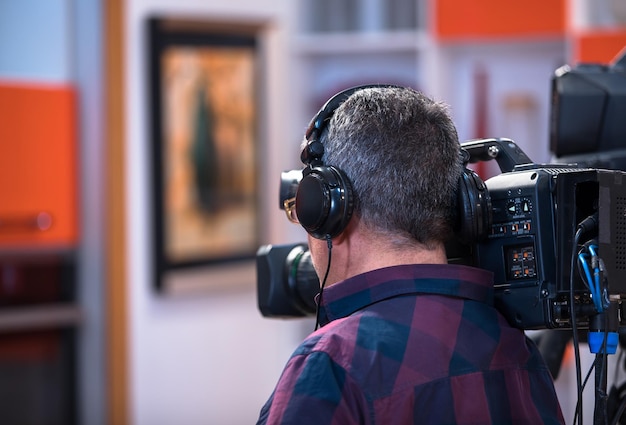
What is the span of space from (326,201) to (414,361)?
23 centimetres

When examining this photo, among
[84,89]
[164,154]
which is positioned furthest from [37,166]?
[164,154]

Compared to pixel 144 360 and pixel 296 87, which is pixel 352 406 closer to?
pixel 144 360

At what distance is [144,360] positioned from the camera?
11.7 ft

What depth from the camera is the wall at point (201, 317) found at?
356 cm

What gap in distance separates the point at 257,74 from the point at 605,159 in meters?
2.49

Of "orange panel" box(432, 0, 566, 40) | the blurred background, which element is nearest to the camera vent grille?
the blurred background

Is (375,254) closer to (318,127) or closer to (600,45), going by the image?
(318,127)

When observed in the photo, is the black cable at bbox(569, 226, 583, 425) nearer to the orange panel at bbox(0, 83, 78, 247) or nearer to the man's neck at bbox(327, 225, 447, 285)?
the man's neck at bbox(327, 225, 447, 285)

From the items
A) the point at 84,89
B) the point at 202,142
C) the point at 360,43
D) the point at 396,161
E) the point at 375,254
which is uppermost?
the point at 360,43

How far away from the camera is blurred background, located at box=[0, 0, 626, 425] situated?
11.4 ft

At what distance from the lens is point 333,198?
1.12 metres

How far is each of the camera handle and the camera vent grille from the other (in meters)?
0.18

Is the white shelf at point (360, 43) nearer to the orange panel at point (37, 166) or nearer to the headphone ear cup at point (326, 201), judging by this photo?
the orange panel at point (37, 166)

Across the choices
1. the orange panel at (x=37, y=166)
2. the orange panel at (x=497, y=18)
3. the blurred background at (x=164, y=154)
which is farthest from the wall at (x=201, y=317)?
the orange panel at (x=497, y=18)
